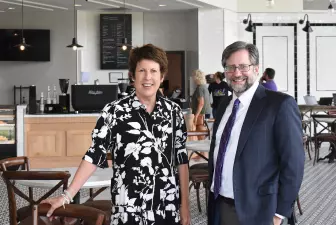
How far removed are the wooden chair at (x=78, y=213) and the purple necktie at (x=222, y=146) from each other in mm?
530

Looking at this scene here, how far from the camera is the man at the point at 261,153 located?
91.6 inches

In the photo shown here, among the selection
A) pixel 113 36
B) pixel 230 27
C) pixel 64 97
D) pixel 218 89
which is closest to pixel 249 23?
pixel 230 27

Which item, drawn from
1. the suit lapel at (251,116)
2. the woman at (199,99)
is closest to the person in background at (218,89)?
the woman at (199,99)

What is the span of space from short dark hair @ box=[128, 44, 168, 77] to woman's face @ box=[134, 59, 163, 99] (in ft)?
0.06

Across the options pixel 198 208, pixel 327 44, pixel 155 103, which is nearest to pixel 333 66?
pixel 327 44

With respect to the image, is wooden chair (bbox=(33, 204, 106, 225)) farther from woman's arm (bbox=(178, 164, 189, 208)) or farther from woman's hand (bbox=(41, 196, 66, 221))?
woman's arm (bbox=(178, 164, 189, 208))

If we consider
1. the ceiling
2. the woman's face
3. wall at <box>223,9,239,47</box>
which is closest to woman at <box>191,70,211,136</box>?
the ceiling

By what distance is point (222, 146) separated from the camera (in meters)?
2.45

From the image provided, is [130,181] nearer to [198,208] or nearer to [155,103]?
[155,103]

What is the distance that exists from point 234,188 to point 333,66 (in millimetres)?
13697

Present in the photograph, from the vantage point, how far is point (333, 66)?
15320 mm

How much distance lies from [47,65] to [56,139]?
16.6 ft

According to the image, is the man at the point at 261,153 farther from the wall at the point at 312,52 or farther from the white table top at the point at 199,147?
the wall at the point at 312,52

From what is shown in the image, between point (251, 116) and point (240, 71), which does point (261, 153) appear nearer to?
point (251, 116)
